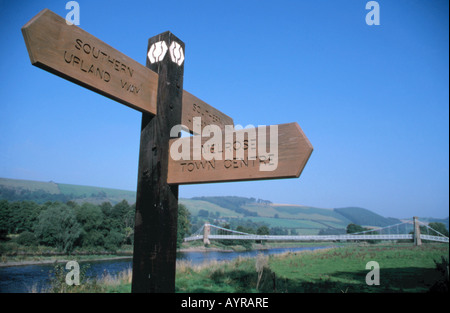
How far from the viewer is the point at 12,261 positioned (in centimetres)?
2303

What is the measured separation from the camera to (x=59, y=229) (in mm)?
27484

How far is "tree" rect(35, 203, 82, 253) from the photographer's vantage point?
27.5 m

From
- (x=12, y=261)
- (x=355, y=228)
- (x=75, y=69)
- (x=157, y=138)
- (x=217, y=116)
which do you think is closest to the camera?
(x=75, y=69)

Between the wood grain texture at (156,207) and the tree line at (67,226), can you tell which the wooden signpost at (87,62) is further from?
the tree line at (67,226)

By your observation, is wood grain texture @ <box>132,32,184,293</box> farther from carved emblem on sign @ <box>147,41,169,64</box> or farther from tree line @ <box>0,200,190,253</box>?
tree line @ <box>0,200,190,253</box>

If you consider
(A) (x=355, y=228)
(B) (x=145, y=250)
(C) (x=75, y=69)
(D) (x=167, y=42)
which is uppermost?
(D) (x=167, y=42)

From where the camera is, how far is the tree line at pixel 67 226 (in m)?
27.8

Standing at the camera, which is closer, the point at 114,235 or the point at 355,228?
the point at 114,235

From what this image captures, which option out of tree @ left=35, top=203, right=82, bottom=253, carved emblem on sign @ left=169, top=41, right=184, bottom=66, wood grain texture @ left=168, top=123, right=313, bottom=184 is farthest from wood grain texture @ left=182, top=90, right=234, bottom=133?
tree @ left=35, top=203, right=82, bottom=253

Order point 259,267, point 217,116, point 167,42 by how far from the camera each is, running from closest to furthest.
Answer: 1. point 167,42
2. point 217,116
3. point 259,267

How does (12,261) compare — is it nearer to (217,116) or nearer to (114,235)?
(114,235)

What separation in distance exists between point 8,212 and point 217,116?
123 ft

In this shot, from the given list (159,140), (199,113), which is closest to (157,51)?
(199,113)
